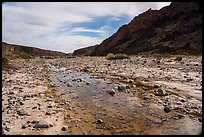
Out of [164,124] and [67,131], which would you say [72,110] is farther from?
[164,124]

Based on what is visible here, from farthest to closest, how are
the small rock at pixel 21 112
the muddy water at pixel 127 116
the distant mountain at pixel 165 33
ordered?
1. the distant mountain at pixel 165 33
2. the small rock at pixel 21 112
3. the muddy water at pixel 127 116

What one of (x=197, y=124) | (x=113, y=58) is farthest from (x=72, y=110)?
(x=113, y=58)

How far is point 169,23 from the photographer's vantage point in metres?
99.9

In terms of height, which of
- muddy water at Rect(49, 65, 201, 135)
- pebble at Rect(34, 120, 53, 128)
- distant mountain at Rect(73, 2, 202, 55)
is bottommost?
pebble at Rect(34, 120, 53, 128)

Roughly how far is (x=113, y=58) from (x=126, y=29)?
80.5m

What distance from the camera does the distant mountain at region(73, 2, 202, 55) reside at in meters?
66.8

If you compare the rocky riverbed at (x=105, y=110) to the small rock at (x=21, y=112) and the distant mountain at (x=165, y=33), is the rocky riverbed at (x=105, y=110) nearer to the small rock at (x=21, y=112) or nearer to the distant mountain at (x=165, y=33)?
the small rock at (x=21, y=112)

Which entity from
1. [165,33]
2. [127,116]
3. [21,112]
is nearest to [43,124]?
[21,112]

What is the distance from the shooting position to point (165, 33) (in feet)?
286

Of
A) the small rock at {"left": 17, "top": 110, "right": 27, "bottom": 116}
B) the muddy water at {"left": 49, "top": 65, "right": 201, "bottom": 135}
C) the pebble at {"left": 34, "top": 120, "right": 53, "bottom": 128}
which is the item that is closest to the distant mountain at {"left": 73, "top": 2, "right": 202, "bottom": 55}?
the muddy water at {"left": 49, "top": 65, "right": 201, "bottom": 135}

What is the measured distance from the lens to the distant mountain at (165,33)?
219 feet

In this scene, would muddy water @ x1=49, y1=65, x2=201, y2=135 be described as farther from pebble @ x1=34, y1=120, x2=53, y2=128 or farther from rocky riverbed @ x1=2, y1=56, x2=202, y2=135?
pebble @ x1=34, y1=120, x2=53, y2=128

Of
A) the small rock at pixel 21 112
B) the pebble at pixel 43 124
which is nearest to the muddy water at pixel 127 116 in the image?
the pebble at pixel 43 124

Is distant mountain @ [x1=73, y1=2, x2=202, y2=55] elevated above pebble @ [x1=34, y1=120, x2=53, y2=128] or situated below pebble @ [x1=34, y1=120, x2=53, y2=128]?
above
